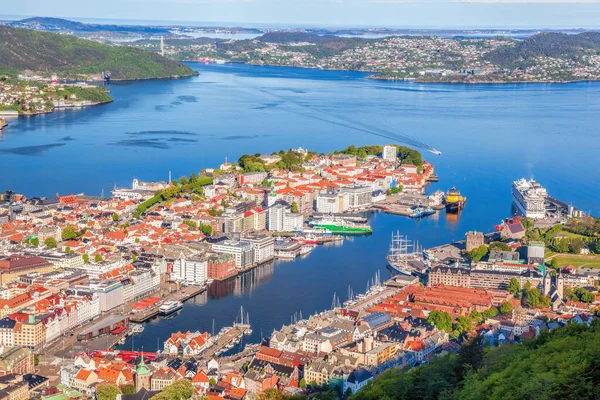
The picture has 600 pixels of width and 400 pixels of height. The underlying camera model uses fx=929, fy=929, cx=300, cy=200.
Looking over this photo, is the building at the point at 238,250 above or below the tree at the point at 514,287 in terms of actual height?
below

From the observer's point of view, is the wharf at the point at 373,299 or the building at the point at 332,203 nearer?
the wharf at the point at 373,299

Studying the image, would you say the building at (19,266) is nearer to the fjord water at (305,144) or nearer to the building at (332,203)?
the fjord water at (305,144)

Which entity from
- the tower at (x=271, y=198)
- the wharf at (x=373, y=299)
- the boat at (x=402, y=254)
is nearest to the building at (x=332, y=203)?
the tower at (x=271, y=198)

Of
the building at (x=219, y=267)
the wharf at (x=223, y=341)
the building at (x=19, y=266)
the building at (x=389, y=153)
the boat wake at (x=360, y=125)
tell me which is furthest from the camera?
the boat wake at (x=360, y=125)

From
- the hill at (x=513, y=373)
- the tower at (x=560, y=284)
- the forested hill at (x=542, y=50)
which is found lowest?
the tower at (x=560, y=284)

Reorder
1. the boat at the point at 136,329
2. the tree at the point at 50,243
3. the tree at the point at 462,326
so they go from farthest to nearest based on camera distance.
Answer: the tree at the point at 50,243
the boat at the point at 136,329
the tree at the point at 462,326

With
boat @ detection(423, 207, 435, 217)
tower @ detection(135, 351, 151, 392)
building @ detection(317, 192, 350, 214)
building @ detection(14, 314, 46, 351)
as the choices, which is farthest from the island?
tower @ detection(135, 351, 151, 392)

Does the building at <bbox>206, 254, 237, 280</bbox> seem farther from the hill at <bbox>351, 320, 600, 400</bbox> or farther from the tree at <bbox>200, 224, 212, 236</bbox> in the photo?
the hill at <bbox>351, 320, 600, 400</bbox>

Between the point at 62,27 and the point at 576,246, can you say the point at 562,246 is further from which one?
the point at 62,27

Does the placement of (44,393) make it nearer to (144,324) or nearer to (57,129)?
(144,324)
